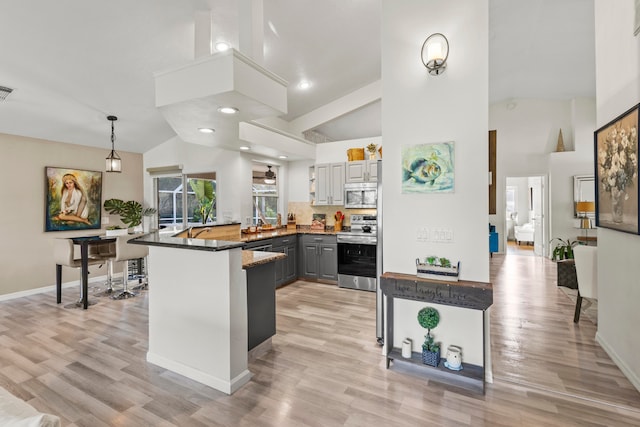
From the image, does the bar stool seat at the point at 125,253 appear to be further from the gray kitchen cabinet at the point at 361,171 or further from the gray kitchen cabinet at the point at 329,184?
the gray kitchen cabinet at the point at 361,171

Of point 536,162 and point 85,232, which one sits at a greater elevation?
point 536,162

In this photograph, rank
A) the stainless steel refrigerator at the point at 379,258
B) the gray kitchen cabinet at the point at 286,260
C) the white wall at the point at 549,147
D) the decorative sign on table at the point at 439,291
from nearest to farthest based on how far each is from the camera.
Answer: the decorative sign on table at the point at 439,291, the stainless steel refrigerator at the point at 379,258, the gray kitchen cabinet at the point at 286,260, the white wall at the point at 549,147

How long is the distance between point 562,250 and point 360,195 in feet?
15.9

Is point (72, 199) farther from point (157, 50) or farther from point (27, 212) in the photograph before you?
point (157, 50)

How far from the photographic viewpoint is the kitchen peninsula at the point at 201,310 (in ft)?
7.55

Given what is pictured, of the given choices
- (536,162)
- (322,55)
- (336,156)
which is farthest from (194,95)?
(536,162)

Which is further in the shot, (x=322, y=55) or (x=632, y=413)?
(x=322, y=55)

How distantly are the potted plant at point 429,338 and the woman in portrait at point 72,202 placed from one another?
5.89 metres

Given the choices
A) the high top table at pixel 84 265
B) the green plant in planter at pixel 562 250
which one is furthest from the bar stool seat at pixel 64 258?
the green plant in planter at pixel 562 250

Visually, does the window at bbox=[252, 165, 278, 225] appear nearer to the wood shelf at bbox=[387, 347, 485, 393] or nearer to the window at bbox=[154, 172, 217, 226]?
the window at bbox=[154, 172, 217, 226]

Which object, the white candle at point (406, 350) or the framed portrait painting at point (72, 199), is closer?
the white candle at point (406, 350)

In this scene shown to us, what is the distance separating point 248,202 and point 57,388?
3.58m

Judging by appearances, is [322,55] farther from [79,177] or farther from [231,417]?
[79,177]

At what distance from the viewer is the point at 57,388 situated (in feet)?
7.71
